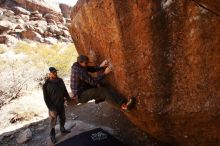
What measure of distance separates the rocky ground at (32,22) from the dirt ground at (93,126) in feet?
57.2

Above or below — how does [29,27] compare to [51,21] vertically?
below

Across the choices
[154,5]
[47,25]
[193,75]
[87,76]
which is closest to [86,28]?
[87,76]

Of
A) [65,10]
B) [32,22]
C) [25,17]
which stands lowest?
[32,22]

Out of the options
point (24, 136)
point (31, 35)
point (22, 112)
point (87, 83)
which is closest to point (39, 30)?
→ point (31, 35)

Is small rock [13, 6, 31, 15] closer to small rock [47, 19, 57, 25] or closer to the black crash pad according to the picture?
small rock [47, 19, 57, 25]

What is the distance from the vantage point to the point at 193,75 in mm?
4680

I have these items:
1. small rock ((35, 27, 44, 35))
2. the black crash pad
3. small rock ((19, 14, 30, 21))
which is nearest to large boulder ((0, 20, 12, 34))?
small rock ((35, 27, 44, 35))

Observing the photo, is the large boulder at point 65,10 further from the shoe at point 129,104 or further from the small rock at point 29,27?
the shoe at point 129,104

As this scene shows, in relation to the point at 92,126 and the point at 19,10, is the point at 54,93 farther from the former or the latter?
the point at 19,10

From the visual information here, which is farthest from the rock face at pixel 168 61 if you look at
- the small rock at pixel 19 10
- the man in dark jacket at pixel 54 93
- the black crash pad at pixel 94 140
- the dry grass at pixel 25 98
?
the small rock at pixel 19 10

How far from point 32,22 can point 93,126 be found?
81.8 ft

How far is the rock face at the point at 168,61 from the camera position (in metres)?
4.47

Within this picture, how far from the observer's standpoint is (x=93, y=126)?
8.12 meters

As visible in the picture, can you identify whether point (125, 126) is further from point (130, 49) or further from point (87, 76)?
point (130, 49)
